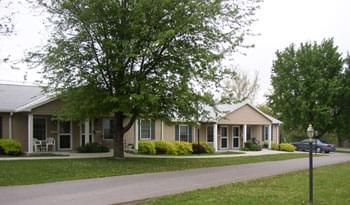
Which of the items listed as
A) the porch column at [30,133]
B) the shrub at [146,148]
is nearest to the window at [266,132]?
the shrub at [146,148]

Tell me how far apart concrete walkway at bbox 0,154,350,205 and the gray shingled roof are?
12.3 metres

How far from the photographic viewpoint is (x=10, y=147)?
88.0ft

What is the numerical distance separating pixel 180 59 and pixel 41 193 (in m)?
12.4

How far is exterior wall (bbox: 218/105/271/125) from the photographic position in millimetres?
41812

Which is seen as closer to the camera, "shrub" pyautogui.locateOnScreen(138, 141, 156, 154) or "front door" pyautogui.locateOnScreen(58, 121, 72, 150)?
"front door" pyautogui.locateOnScreen(58, 121, 72, 150)

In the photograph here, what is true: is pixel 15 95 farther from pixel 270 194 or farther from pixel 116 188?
pixel 270 194

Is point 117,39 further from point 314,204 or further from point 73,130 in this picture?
point 314,204

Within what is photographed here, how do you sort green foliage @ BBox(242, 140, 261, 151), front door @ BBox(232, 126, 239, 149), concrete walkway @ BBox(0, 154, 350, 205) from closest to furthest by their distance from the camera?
concrete walkway @ BBox(0, 154, 350, 205) → green foliage @ BBox(242, 140, 261, 151) → front door @ BBox(232, 126, 239, 149)

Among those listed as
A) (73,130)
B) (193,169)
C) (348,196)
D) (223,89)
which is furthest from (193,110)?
(348,196)

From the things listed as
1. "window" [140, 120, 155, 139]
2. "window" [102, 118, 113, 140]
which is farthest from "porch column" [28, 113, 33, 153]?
"window" [140, 120, 155, 139]

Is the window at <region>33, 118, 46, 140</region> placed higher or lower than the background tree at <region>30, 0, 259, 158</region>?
lower

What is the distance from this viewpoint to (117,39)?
24.3 metres

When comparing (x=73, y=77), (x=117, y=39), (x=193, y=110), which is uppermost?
Answer: (x=117, y=39)

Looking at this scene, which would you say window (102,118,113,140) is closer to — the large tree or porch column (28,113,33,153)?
porch column (28,113,33,153)
